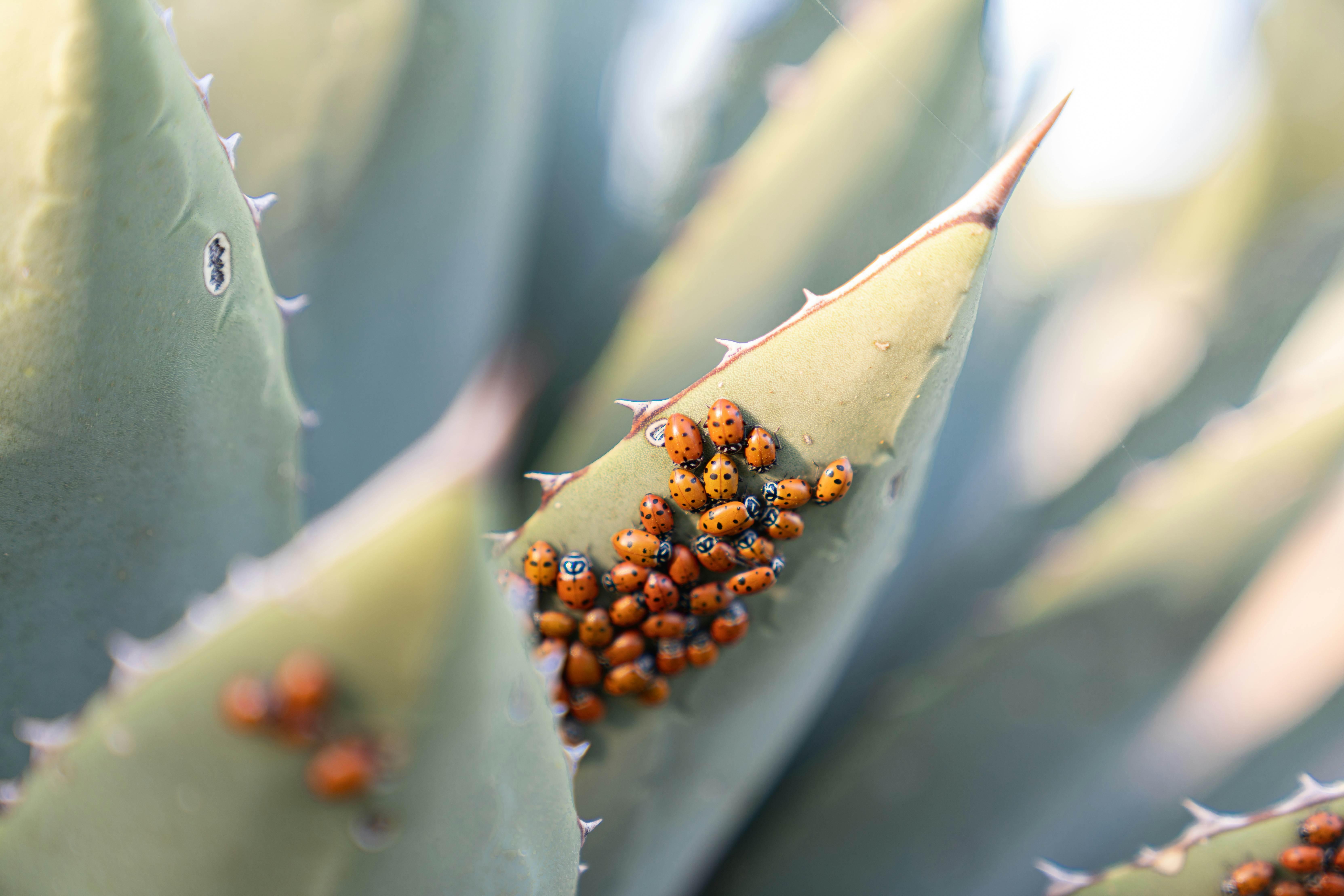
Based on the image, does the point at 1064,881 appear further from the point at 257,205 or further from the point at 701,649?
the point at 257,205

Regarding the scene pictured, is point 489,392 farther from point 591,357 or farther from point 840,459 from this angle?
point 591,357

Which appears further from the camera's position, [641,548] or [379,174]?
[379,174]

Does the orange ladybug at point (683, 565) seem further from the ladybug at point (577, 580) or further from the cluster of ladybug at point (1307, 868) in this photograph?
the cluster of ladybug at point (1307, 868)

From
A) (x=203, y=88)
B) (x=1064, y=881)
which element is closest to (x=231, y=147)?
(x=203, y=88)

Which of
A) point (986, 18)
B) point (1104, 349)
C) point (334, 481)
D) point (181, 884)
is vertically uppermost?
point (986, 18)

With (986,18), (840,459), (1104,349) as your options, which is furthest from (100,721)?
(1104,349)

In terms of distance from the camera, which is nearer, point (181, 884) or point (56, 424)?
point (181, 884)

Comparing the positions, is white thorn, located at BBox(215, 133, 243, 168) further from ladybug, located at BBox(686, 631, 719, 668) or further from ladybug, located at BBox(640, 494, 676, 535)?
Result: ladybug, located at BBox(686, 631, 719, 668)
